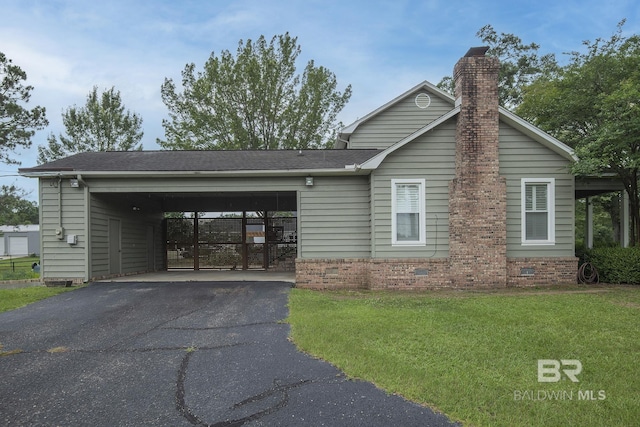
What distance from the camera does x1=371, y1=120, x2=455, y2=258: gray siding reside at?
33.1 ft

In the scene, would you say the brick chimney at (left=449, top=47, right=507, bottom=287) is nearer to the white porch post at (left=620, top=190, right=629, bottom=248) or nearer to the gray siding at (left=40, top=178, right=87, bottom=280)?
the white porch post at (left=620, top=190, right=629, bottom=248)

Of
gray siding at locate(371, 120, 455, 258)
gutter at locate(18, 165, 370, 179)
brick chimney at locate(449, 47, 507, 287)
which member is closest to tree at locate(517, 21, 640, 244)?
brick chimney at locate(449, 47, 507, 287)

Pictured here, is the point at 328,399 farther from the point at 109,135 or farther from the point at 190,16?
the point at 109,135

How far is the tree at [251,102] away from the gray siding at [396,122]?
350 inches

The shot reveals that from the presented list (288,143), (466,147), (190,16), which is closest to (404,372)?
(466,147)

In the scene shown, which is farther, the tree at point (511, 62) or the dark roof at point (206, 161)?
the tree at point (511, 62)

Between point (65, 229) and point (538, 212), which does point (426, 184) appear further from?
point (65, 229)

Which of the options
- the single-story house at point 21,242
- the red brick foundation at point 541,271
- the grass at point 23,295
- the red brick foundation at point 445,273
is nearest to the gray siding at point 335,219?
the red brick foundation at point 445,273

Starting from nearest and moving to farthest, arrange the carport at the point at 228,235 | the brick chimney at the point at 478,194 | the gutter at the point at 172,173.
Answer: the brick chimney at the point at 478,194 < the gutter at the point at 172,173 < the carport at the point at 228,235

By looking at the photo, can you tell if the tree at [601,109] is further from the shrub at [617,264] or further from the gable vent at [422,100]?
the gable vent at [422,100]

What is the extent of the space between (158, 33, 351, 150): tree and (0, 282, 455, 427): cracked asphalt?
1715cm

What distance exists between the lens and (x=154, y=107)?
25.2 m

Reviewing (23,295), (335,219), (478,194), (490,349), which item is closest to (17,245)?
(23,295)

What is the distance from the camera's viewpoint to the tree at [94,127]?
2605cm
